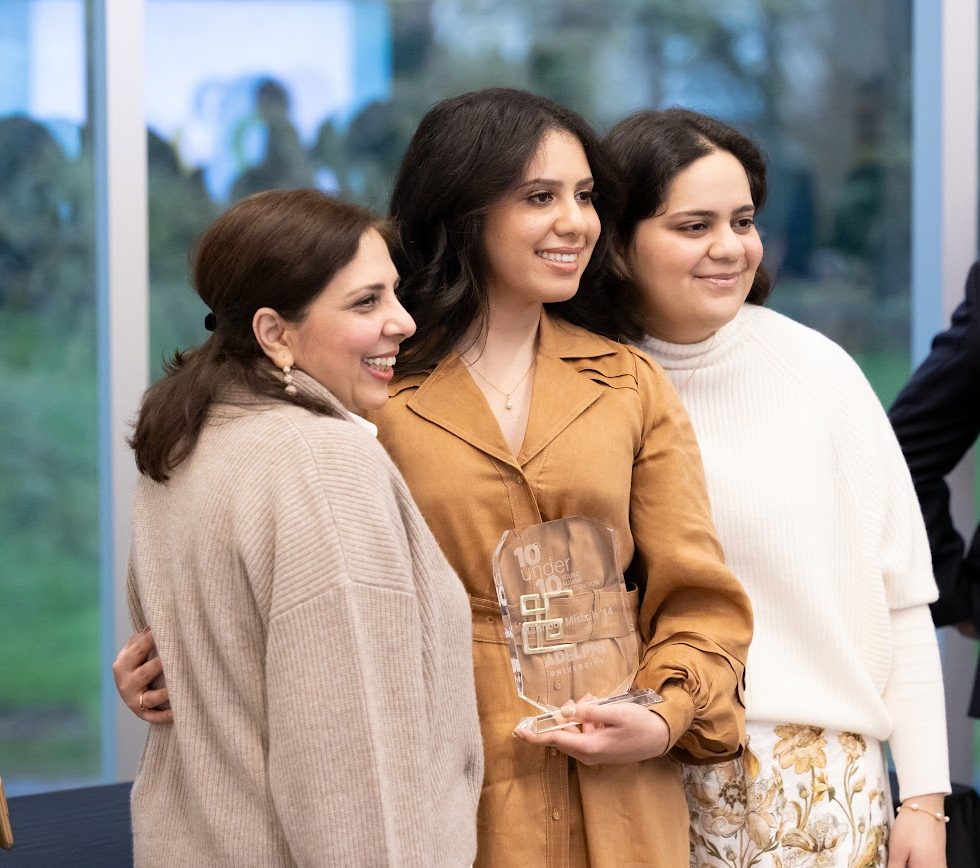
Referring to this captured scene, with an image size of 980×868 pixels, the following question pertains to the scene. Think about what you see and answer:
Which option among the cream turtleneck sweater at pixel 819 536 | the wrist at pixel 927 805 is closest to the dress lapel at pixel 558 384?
the cream turtleneck sweater at pixel 819 536

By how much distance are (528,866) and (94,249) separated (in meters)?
1.98

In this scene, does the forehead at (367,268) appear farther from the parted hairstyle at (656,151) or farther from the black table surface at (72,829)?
the black table surface at (72,829)

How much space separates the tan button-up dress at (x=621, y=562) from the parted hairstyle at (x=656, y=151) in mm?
310

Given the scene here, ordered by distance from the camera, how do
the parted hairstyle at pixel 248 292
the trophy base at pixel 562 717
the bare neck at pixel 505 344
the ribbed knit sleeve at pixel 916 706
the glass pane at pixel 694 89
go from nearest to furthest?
the parted hairstyle at pixel 248 292 → the trophy base at pixel 562 717 → the bare neck at pixel 505 344 → the ribbed knit sleeve at pixel 916 706 → the glass pane at pixel 694 89

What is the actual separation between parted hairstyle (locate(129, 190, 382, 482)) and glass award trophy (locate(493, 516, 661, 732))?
340 millimetres

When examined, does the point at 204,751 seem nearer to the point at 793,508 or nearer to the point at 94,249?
the point at 793,508

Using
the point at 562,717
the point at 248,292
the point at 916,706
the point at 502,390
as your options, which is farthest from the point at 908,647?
the point at 248,292

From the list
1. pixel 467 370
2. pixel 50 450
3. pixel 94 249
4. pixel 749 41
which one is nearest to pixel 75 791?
pixel 50 450

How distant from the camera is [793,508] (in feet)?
6.62

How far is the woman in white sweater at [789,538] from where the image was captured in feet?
6.54

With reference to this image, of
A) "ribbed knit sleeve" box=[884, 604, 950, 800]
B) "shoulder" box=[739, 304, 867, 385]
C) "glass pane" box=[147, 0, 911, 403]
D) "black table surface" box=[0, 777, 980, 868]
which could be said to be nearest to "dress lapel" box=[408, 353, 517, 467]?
"shoulder" box=[739, 304, 867, 385]

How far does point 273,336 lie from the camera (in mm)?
1642

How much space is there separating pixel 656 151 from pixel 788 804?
0.98m

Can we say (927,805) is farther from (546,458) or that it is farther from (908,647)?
(546,458)
